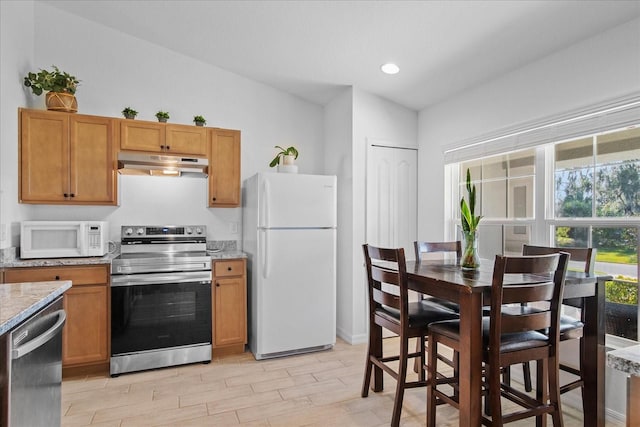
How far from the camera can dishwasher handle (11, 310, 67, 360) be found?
1.19 m

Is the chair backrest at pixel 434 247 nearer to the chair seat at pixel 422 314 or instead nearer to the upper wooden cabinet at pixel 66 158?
the chair seat at pixel 422 314

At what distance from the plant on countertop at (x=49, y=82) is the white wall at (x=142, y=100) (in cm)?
8

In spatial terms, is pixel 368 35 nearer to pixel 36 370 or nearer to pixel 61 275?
pixel 36 370

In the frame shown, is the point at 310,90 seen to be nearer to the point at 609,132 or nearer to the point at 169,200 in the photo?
the point at 169,200

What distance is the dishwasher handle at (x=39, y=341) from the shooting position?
3.92 feet

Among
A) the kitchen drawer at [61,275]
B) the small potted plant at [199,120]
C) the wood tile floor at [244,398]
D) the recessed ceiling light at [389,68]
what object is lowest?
the wood tile floor at [244,398]

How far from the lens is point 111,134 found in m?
3.20

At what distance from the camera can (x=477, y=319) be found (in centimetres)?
173

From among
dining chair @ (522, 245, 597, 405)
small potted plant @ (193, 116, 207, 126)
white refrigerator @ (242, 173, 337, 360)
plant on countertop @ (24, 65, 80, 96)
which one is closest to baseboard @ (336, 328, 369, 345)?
white refrigerator @ (242, 173, 337, 360)

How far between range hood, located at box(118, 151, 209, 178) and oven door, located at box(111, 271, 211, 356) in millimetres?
944

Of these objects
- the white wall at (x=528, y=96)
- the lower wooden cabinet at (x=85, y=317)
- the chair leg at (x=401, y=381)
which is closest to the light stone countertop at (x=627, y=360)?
the chair leg at (x=401, y=381)

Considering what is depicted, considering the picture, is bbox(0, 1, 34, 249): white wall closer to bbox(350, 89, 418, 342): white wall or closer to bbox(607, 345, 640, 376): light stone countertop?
bbox(350, 89, 418, 342): white wall

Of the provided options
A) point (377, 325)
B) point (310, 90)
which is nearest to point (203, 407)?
point (377, 325)

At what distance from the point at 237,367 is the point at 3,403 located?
2.12 m
